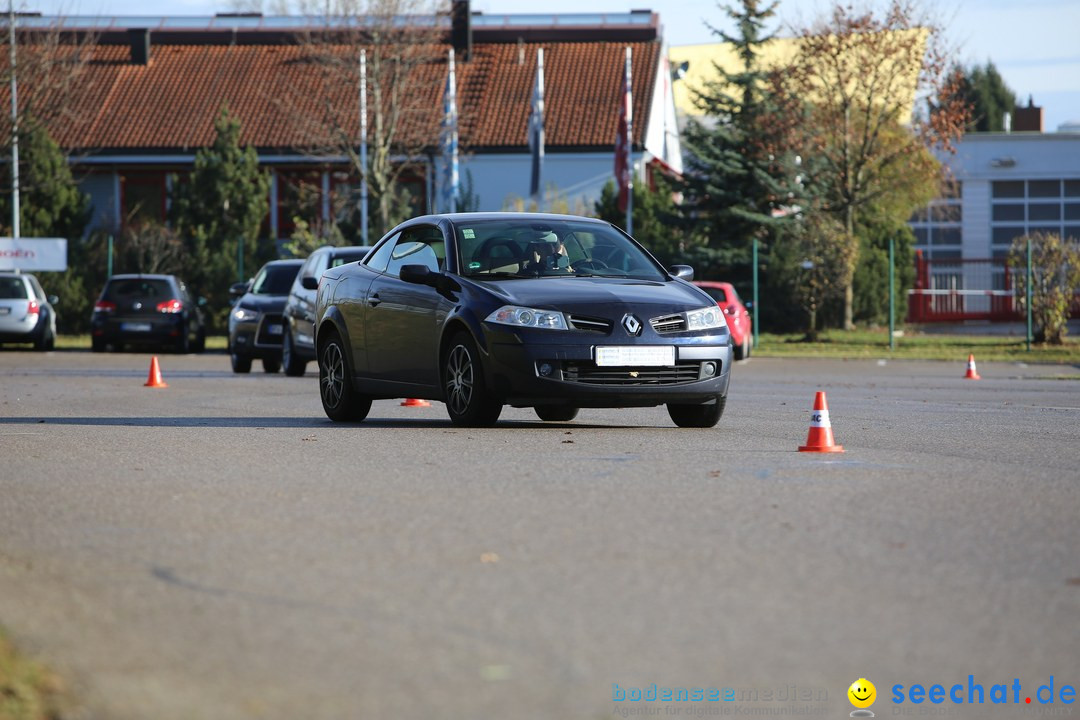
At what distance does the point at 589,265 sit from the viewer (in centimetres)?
1405

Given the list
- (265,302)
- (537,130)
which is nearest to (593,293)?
(265,302)

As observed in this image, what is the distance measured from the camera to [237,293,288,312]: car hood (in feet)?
86.0

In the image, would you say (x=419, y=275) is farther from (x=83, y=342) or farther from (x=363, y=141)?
(x=363, y=141)

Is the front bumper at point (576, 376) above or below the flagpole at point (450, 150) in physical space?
below

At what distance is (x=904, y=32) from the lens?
44031mm

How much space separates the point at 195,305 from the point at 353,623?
3254 centimetres

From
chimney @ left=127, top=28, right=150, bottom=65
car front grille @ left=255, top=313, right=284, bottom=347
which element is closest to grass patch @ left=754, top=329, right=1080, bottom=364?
car front grille @ left=255, top=313, right=284, bottom=347

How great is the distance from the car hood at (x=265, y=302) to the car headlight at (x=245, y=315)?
0.07 metres

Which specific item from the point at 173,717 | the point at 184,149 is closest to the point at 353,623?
the point at 173,717

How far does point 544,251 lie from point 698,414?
1.73 meters

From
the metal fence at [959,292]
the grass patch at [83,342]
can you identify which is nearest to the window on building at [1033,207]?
the metal fence at [959,292]

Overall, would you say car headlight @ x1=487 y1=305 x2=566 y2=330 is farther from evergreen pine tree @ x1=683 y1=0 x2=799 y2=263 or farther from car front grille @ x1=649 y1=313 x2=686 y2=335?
evergreen pine tree @ x1=683 y1=0 x2=799 y2=263

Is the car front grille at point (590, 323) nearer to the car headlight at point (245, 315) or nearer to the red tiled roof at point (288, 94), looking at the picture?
the car headlight at point (245, 315)

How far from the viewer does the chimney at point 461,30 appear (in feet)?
185
